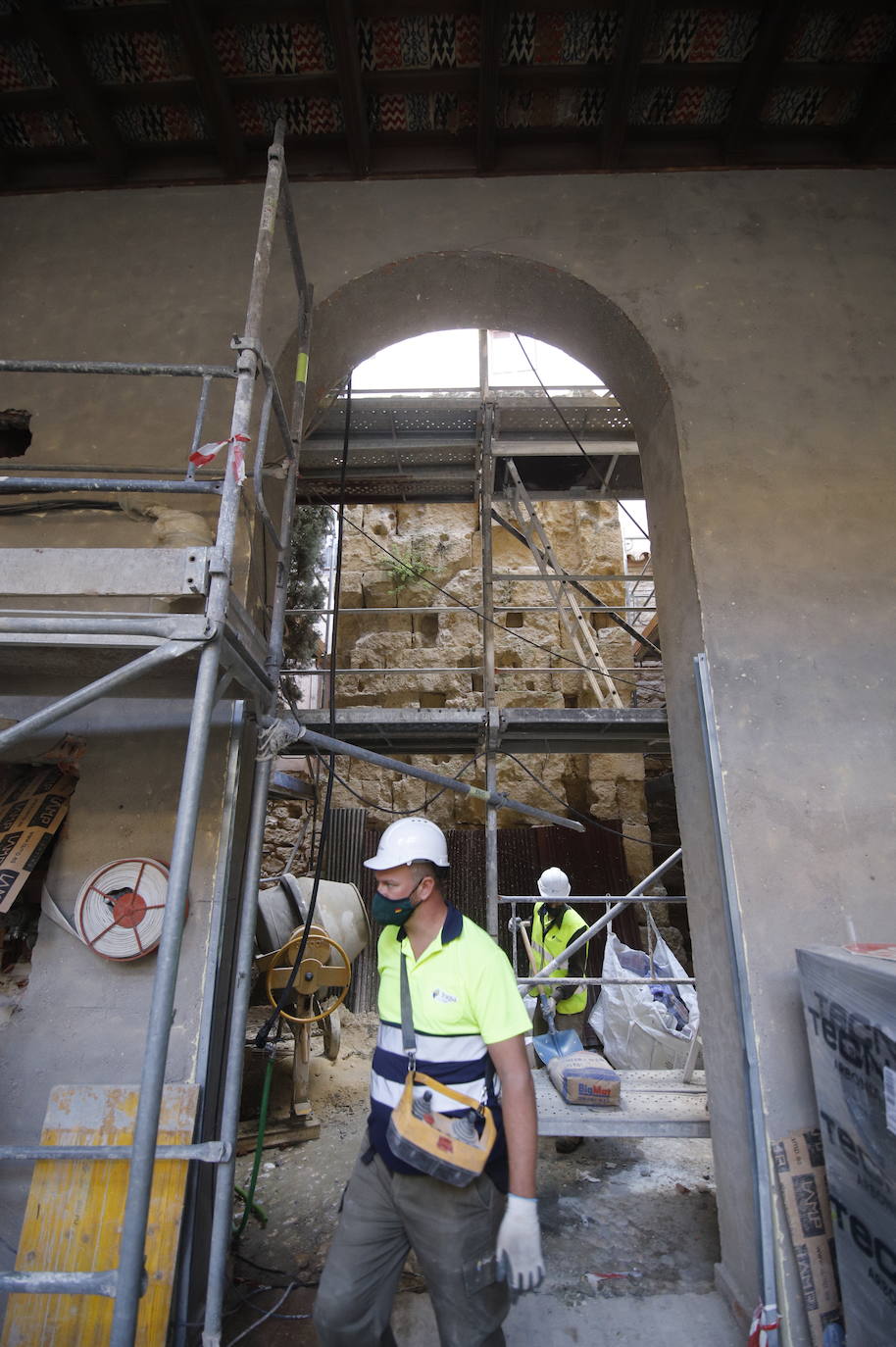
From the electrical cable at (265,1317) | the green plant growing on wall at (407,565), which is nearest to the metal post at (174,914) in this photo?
the electrical cable at (265,1317)

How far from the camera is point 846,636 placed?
3611mm

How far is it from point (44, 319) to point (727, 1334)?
6392 millimetres

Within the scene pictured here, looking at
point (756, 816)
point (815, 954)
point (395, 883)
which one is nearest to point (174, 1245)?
point (395, 883)

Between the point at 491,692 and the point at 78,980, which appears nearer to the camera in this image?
the point at 78,980

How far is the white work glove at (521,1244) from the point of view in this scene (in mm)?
2240

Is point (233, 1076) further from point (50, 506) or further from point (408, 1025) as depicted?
point (50, 506)

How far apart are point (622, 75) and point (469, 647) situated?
28.4 feet

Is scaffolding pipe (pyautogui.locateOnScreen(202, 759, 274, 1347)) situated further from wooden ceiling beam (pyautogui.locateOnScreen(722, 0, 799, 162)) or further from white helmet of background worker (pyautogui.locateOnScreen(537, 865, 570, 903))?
wooden ceiling beam (pyautogui.locateOnScreen(722, 0, 799, 162))

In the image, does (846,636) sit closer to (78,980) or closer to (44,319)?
(78,980)

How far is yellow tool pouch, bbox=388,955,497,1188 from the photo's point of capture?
224cm

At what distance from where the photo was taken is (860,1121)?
8.03ft

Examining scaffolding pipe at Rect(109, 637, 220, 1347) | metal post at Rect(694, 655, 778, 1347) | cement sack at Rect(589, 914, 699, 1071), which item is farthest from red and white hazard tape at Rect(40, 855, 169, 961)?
cement sack at Rect(589, 914, 699, 1071)

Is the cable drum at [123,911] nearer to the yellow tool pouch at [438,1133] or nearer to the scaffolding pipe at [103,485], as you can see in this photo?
the yellow tool pouch at [438,1133]

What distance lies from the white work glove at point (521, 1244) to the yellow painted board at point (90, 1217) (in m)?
1.35
